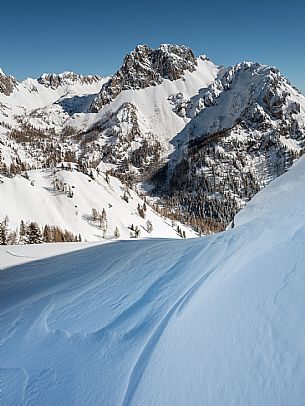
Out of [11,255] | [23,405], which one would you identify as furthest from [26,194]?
[23,405]

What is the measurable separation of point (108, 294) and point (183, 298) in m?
3.10

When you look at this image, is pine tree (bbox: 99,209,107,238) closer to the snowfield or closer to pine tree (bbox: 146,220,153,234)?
pine tree (bbox: 146,220,153,234)

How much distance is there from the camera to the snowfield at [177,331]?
362 cm

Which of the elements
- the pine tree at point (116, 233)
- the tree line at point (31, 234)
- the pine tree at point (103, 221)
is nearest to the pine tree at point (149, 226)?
the pine tree at point (116, 233)

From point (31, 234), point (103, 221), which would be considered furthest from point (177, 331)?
point (103, 221)

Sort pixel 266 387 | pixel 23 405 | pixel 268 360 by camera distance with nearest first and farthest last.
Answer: pixel 266 387 < pixel 268 360 < pixel 23 405

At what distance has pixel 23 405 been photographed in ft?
17.0

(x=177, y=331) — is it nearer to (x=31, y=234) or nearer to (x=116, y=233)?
(x=31, y=234)

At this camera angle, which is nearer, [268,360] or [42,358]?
[268,360]

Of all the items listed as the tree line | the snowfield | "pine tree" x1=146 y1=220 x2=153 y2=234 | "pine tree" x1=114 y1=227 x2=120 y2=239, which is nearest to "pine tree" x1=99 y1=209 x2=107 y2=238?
"pine tree" x1=114 y1=227 x2=120 y2=239

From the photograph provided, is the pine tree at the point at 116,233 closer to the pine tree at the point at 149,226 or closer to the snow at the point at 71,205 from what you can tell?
the snow at the point at 71,205

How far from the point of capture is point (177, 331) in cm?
557

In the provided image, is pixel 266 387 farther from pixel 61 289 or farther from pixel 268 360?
pixel 61 289

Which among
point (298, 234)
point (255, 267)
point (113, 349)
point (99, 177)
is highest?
point (99, 177)
